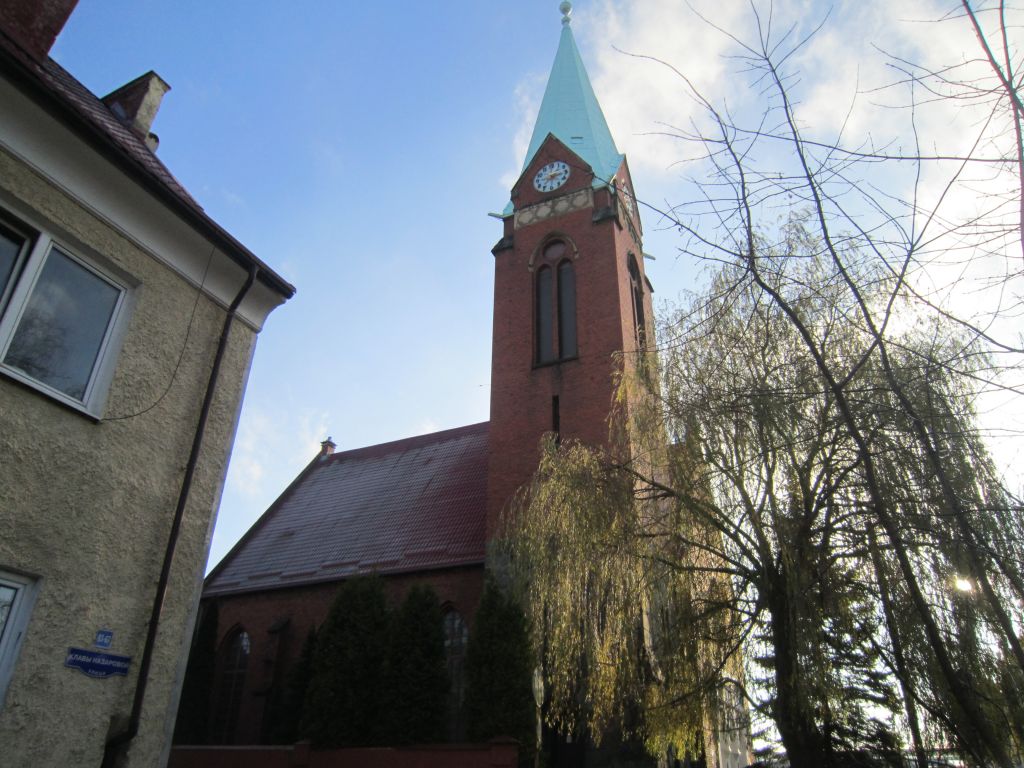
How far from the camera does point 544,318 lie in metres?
19.1

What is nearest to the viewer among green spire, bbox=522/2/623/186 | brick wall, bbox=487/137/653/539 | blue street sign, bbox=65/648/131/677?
blue street sign, bbox=65/648/131/677

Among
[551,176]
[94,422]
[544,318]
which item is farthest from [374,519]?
[94,422]

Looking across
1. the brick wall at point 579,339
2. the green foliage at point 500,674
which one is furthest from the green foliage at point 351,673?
the brick wall at point 579,339

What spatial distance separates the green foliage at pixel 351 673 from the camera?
13672mm

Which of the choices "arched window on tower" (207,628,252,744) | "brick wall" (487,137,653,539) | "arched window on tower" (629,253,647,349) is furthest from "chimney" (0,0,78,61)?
"arched window on tower" (207,628,252,744)

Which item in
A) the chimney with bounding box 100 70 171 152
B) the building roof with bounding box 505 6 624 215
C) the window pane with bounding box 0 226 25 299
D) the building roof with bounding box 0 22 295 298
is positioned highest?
the building roof with bounding box 505 6 624 215

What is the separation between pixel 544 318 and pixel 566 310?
63cm

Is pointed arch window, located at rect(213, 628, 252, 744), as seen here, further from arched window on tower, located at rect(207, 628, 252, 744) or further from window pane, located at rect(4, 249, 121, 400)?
window pane, located at rect(4, 249, 121, 400)

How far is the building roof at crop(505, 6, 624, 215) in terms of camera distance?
72.3ft

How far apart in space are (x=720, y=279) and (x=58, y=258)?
7.74m

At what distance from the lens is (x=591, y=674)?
959 centimetres

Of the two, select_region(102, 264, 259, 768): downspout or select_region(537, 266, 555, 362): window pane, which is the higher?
select_region(537, 266, 555, 362): window pane

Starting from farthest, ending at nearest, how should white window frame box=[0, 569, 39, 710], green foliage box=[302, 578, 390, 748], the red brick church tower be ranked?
the red brick church tower → green foliage box=[302, 578, 390, 748] → white window frame box=[0, 569, 39, 710]

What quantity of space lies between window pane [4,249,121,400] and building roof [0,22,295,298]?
2.80 feet
